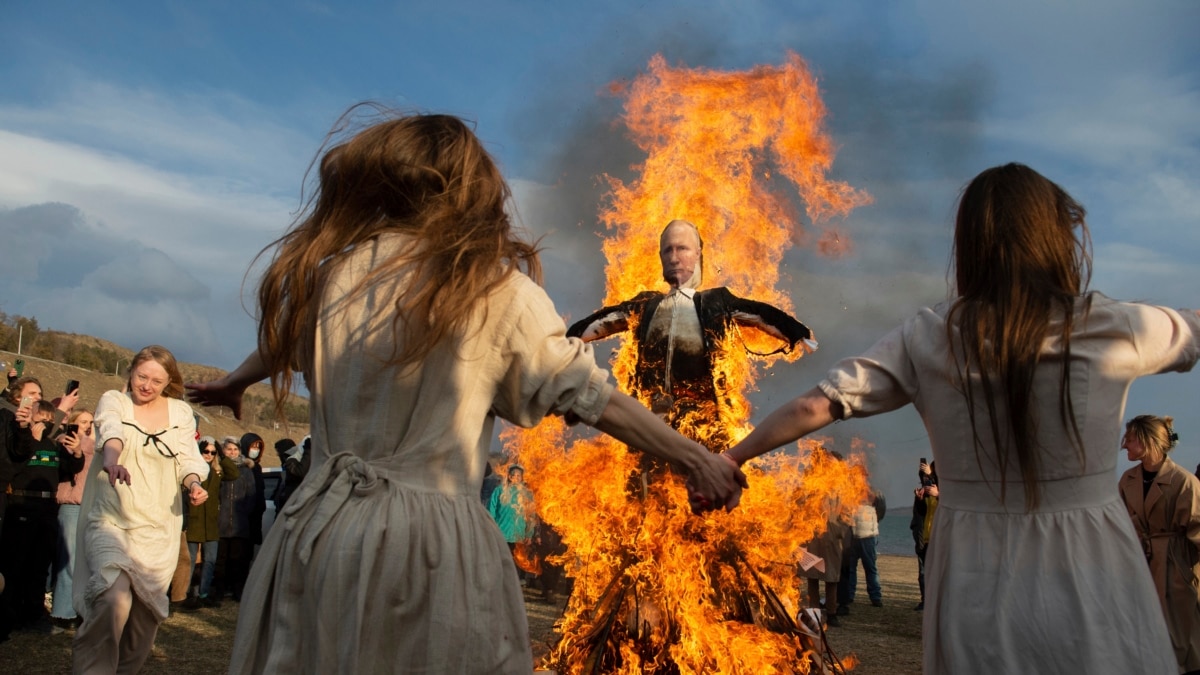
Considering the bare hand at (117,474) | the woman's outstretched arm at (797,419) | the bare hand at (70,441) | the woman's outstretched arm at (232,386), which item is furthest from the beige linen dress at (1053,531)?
the bare hand at (70,441)

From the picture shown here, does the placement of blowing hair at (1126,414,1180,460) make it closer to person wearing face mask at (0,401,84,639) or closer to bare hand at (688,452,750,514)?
bare hand at (688,452,750,514)

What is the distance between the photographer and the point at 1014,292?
267cm

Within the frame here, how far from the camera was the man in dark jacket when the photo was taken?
588 cm

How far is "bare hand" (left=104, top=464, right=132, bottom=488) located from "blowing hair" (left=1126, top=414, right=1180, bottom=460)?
7436 mm

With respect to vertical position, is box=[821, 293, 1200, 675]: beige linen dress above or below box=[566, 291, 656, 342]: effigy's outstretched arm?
below

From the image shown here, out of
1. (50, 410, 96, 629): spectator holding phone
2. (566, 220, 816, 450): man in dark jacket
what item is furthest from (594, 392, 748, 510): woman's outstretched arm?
(50, 410, 96, 629): spectator holding phone

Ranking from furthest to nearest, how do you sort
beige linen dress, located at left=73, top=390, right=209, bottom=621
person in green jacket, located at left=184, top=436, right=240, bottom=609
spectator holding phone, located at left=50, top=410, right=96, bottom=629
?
person in green jacket, located at left=184, top=436, right=240, bottom=609
spectator holding phone, located at left=50, top=410, right=96, bottom=629
beige linen dress, located at left=73, top=390, right=209, bottom=621

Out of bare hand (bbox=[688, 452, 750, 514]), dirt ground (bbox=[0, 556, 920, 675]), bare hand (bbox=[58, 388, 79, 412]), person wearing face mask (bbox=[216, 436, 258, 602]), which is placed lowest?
dirt ground (bbox=[0, 556, 920, 675])

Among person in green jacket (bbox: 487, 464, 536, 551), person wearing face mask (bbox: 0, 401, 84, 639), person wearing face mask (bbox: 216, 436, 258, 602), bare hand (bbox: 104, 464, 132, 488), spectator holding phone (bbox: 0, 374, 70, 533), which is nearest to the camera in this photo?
bare hand (bbox: 104, 464, 132, 488)

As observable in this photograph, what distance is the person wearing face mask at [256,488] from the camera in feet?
42.4

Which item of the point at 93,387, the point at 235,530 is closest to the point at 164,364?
the point at 235,530

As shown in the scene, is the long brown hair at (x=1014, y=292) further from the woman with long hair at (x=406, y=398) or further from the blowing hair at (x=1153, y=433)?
the blowing hair at (x=1153, y=433)

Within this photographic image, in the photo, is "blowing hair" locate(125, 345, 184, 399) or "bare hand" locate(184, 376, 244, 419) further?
"blowing hair" locate(125, 345, 184, 399)

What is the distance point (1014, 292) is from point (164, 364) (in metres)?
5.36
